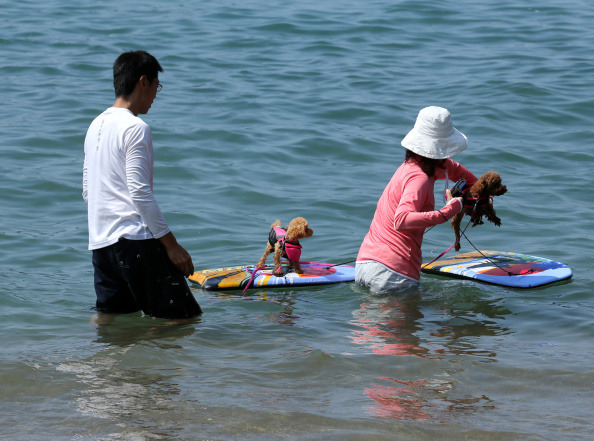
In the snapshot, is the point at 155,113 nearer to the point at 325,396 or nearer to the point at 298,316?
the point at 298,316

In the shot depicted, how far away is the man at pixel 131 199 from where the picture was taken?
5082mm

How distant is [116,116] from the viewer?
513 cm

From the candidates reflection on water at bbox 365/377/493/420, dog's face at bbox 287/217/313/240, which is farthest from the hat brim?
reflection on water at bbox 365/377/493/420

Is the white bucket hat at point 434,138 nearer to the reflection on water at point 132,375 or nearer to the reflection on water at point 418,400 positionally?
the reflection on water at point 418,400

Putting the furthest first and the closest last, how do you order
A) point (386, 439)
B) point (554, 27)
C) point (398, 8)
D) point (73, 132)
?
point (398, 8) → point (554, 27) → point (73, 132) → point (386, 439)

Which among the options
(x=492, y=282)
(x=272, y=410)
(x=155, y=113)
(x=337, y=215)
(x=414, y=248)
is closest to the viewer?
(x=272, y=410)

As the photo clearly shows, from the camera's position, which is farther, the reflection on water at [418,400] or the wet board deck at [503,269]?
the wet board deck at [503,269]

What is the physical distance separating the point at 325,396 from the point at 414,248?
6.70ft

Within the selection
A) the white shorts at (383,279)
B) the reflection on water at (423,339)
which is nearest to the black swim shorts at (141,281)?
the reflection on water at (423,339)

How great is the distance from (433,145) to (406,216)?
1.96 ft

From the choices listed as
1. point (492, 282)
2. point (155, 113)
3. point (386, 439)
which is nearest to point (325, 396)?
point (386, 439)

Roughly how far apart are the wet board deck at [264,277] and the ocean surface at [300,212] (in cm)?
11

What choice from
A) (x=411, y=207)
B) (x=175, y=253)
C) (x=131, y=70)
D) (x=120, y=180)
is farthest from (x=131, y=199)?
(x=411, y=207)

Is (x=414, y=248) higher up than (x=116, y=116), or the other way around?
(x=116, y=116)
